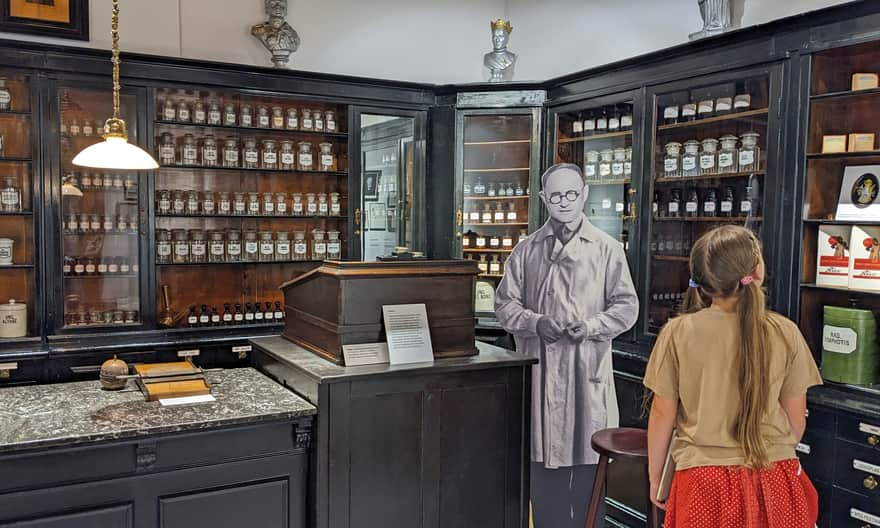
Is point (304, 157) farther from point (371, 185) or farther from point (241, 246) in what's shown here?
point (241, 246)

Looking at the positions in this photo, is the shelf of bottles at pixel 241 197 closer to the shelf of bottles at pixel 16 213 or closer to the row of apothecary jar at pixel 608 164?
the shelf of bottles at pixel 16 213

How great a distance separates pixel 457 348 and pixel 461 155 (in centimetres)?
204

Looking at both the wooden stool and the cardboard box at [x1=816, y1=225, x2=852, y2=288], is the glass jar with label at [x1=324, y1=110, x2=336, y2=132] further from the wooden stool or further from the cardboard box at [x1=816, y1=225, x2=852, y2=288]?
the cardboard box at [x1=816, y1=225, x2=852, y2=288]

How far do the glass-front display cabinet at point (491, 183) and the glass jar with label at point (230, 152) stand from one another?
145 cm

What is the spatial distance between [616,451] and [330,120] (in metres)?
2.99

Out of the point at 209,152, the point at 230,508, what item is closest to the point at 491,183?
the point at 209,152

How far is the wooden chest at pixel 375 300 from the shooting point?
2789 mm

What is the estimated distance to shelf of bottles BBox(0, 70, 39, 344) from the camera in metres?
3.95

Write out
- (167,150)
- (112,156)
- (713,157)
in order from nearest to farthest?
(112,156), (713,157), (167,150)

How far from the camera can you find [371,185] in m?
4.92

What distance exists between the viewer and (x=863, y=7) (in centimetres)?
286

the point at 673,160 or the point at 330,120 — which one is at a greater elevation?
the point at 330,120

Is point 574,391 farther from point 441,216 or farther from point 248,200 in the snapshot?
point 248,200

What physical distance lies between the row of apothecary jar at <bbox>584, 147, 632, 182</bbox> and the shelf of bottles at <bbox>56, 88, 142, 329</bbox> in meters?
2.73
